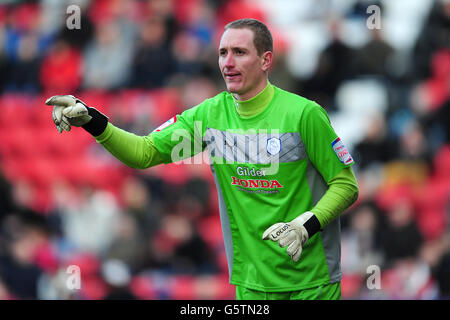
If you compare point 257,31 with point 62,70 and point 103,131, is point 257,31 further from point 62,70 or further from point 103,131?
point 62,70

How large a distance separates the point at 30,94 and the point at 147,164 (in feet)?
27.5

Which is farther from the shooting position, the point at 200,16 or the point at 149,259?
the point at 200,16

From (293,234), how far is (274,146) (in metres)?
0.58

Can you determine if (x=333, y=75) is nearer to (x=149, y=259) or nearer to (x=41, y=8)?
(x=149, y=259)

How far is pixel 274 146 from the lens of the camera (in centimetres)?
488

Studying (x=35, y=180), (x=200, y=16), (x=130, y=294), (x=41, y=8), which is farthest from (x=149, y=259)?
(x=41, y=8)

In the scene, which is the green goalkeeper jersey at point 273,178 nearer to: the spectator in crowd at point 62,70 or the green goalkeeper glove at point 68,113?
the green goalkeeper glove at point 68,113

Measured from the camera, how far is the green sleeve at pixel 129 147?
4.88 m

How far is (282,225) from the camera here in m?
4.55

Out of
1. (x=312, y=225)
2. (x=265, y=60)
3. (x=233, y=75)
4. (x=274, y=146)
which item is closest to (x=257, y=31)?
(x=265, y=60)

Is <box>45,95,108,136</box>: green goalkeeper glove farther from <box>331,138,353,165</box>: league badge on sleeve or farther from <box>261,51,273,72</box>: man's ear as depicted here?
<box>331,138,353,165</box>: league badge on sleeve
